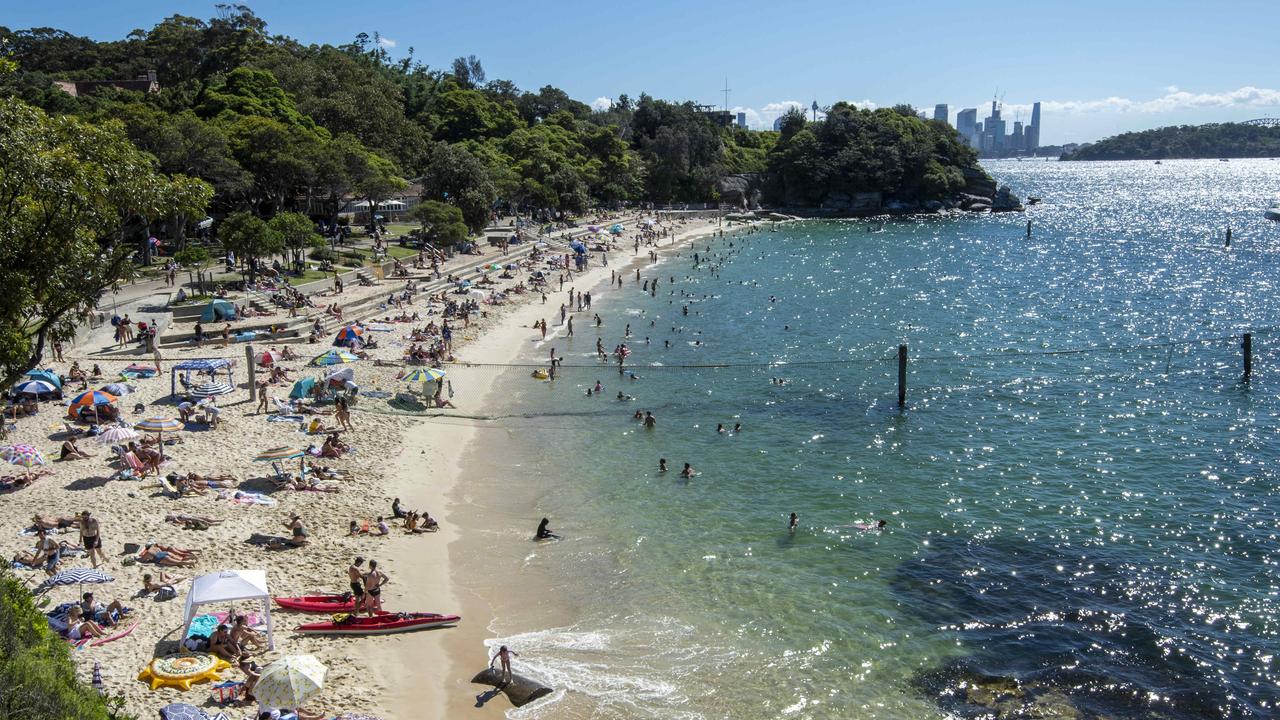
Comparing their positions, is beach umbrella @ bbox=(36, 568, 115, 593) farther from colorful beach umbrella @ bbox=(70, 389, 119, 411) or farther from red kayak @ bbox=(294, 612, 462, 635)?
colorful beach umbrella @ bbox=(70, 389, 119, 411)

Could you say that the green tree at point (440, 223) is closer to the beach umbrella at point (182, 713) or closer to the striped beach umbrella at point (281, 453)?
the striped beach umbrella at point (281, 453)

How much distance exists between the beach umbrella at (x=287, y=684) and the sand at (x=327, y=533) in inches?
32.5

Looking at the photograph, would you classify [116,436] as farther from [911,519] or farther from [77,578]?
[911,519]

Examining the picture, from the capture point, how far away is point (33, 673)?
851 centimetres

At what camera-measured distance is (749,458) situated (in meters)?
26.9

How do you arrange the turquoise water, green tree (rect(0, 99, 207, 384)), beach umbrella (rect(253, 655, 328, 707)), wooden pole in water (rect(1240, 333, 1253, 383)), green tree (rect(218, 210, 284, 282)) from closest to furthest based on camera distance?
beach umbrella (rect(253, 655, 328, 707)), green tree (rect(0, 99, 207, 384)), the turquoise water, wooden pole in water (rect(1240, 333, 1253, 383)), green tree (rect(218, 210, 284, 282))

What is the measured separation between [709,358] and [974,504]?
61.5ft

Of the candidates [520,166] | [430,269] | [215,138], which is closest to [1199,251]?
[520,166]

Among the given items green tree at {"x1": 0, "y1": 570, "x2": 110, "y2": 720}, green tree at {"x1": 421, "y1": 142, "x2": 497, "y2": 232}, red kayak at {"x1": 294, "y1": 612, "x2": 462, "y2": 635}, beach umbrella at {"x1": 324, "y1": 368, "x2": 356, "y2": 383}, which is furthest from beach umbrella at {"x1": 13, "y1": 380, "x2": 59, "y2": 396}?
green tree at {"x1": 421, "y1": 142, "x2": 497, "y2": 232}

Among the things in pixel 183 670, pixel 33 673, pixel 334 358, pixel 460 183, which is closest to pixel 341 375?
pixel 334 358

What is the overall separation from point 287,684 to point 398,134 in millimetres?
70686

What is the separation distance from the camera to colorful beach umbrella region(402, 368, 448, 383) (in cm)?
2930

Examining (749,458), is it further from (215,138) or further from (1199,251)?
(1199,251)

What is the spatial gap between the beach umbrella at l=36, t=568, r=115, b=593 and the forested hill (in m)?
10.2
